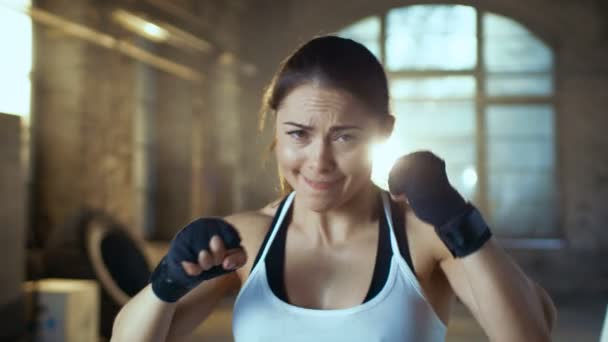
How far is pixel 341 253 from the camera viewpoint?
55.2 inches

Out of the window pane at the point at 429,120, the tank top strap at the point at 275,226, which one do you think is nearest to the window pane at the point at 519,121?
the window pane at the point at 429,120

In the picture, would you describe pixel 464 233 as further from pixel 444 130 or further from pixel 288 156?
pixel 444 130

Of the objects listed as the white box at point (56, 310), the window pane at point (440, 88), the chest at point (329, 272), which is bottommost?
the white box at point (56, 310)

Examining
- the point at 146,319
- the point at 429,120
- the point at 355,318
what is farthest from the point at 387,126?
the point at 429,120

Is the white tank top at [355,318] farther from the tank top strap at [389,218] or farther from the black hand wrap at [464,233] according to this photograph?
the black hand wrap at [464,233]

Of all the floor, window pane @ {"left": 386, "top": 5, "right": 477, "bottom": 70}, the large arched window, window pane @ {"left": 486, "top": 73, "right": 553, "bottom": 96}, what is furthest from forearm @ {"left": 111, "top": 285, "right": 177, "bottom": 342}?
window pane @ {"left": 486, "top": 73, "right": 553, "bottom": 96}

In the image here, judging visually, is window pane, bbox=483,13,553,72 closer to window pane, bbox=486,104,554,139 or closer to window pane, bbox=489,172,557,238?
window pane, bbox=486,104,554,139

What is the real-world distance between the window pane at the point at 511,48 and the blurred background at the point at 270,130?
2cm

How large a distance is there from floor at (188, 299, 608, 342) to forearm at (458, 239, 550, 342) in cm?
320

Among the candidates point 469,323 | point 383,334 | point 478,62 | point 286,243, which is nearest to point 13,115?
point 286,243

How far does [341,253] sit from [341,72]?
0.36 metres

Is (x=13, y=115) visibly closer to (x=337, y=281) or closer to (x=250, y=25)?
(x=337, y=281)

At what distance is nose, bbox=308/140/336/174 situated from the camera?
127 cm

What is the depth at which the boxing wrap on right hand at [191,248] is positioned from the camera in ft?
3.74
